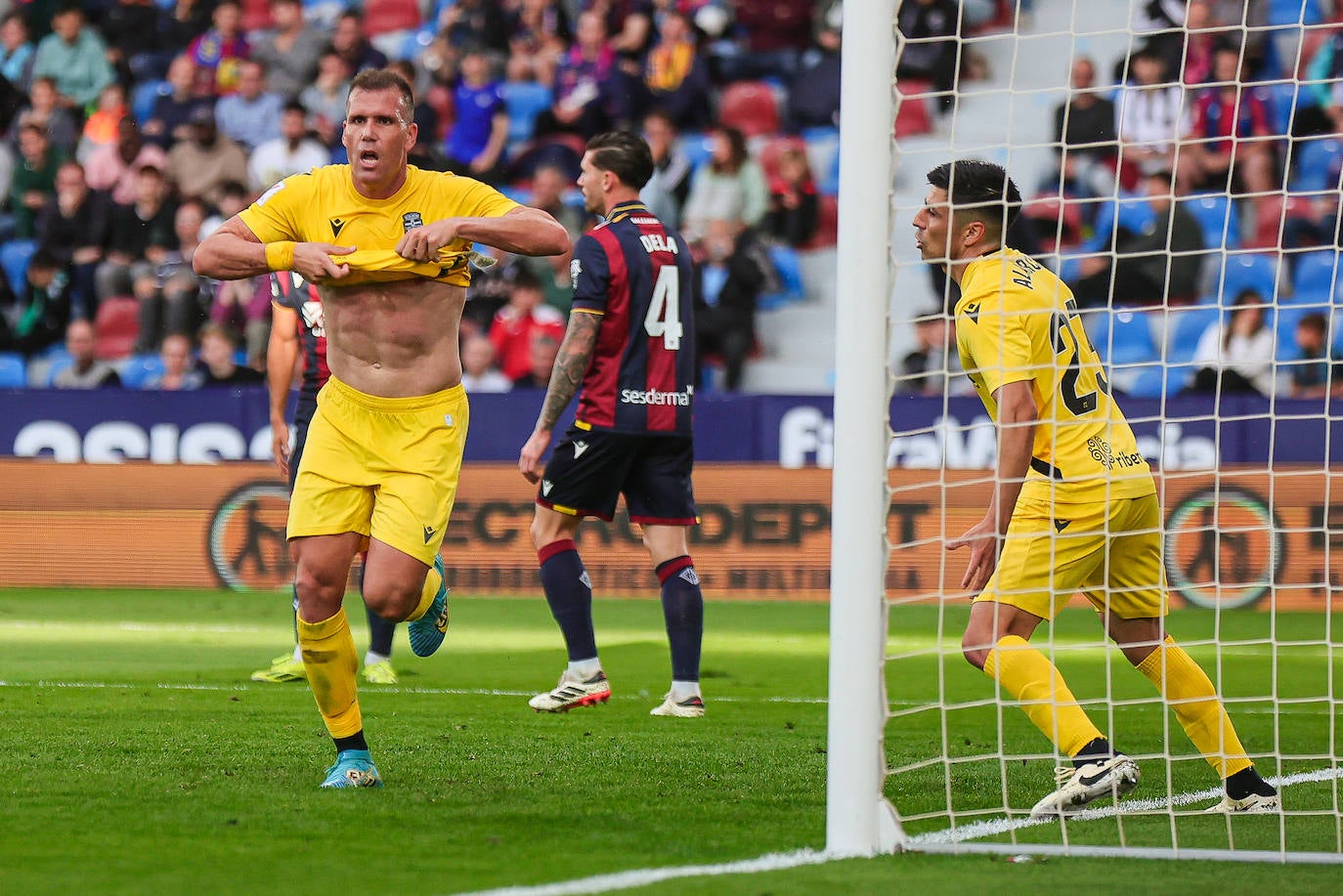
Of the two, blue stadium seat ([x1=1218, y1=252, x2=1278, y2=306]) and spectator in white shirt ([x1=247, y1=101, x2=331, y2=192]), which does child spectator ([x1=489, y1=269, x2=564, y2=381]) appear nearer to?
spectator in white shirt ([x1=247, y1=101, x2=331, y2=192])

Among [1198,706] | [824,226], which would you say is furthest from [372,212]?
[824,226]

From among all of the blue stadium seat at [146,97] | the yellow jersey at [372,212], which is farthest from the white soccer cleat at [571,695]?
A: the blue stadium seat at [146,97]

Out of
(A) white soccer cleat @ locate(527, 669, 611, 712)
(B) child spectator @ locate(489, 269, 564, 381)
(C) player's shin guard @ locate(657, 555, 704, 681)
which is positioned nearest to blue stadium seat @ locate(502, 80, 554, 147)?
(B) child spectator @ locate(489, 269, 564, 381)

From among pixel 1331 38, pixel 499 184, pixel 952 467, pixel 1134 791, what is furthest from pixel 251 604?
pixel 1331 38

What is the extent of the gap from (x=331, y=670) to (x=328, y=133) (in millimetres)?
12515

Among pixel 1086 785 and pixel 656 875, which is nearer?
pixel 656 875

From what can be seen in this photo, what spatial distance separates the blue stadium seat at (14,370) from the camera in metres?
16.3

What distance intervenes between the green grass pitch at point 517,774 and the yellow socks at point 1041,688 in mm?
224

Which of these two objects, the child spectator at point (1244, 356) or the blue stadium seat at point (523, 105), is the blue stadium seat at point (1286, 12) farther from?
the blue stadium seat at point (523, 105)

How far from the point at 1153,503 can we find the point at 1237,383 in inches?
328

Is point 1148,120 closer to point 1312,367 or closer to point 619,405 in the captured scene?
point 1312,367

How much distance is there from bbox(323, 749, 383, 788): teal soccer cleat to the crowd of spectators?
30.1 feet

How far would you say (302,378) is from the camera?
8.30m

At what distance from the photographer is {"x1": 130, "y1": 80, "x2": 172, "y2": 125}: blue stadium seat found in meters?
18.2
